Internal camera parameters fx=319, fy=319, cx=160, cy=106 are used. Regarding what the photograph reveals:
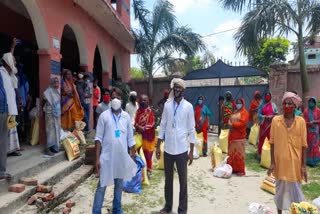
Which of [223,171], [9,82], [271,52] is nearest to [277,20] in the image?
[223,171]

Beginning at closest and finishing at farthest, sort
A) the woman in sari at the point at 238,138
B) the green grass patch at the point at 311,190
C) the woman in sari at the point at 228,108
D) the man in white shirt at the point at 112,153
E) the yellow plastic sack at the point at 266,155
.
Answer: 1. the man in white shirt at the point at 112,153
2. the green grass patch at the point at 311,190
3. the woman in sari at the point at 238,138
4. the yellow plastic sack at the point at 266,155
5. the woman in sari at the point at 228,108

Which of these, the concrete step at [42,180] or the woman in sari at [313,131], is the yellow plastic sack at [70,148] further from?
the woman in sari at [313,131]

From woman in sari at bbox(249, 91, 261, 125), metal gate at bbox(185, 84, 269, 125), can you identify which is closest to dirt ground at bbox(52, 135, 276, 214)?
woman in sari at bbox(249, 91, 261, 125)

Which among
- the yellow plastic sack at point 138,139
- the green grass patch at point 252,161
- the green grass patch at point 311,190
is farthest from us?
the green grass patch at point 252,161

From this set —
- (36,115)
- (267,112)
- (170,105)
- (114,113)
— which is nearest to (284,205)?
(170,105)

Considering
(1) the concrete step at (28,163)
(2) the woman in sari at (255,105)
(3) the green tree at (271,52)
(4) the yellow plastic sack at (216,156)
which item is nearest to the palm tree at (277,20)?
(2) the woman in sari at (255,105)

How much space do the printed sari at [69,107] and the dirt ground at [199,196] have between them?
56.3 inches

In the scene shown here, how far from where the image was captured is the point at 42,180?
4.88 meters

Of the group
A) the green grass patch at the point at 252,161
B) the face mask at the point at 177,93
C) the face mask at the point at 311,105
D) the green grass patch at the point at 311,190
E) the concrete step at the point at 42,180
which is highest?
the face mask at the point at 177,93

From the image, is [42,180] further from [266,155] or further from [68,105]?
[266,155]

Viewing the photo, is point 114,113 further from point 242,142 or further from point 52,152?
point 242,142

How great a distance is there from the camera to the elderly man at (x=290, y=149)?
12.5 ft

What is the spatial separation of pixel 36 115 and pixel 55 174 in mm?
1836

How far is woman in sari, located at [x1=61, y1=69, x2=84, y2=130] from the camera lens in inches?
267
